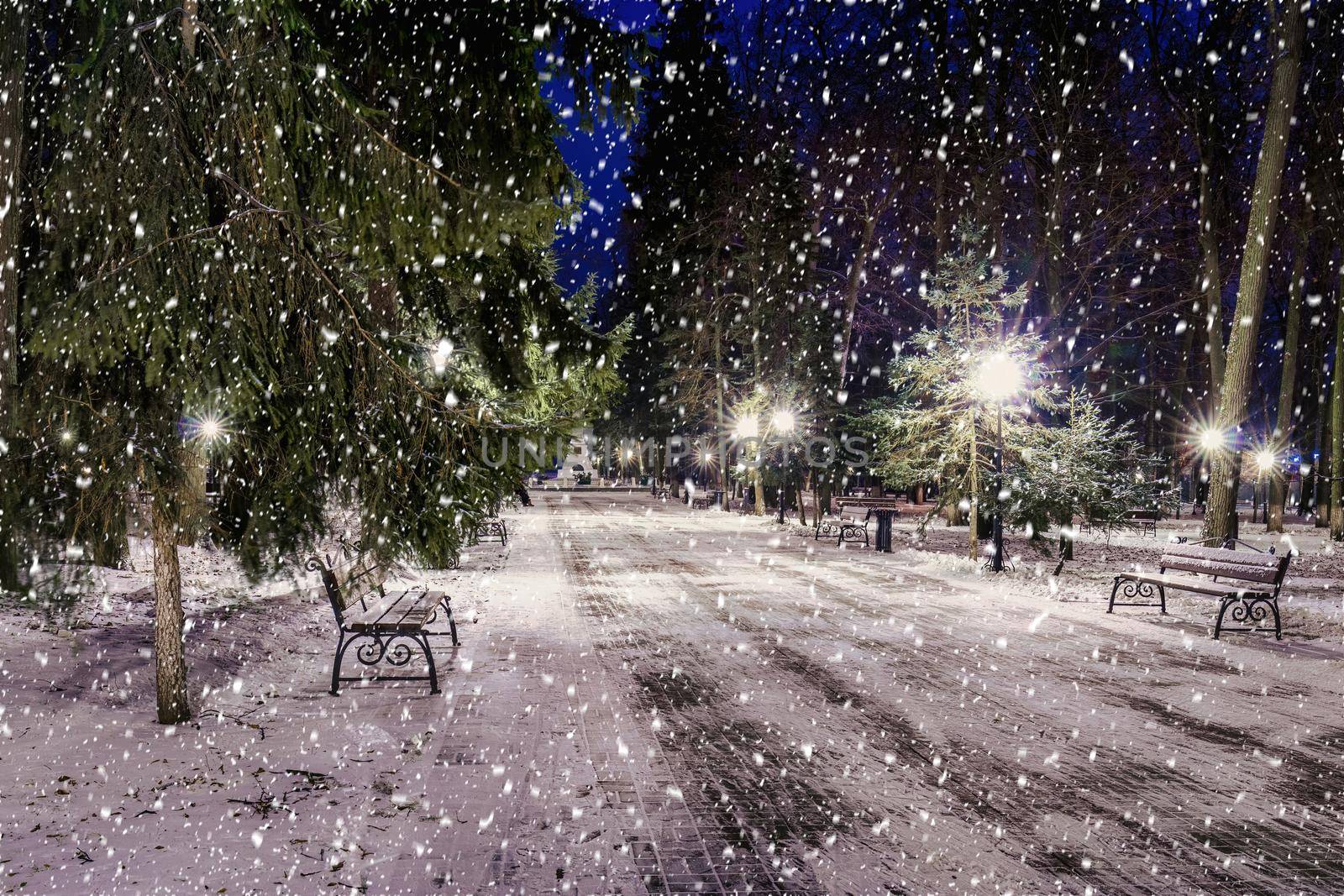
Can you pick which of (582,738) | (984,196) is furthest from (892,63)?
(582,738)

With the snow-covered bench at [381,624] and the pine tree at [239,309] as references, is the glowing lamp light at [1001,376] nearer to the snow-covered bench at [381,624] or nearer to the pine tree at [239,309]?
the snow-covered bench at [381,624]

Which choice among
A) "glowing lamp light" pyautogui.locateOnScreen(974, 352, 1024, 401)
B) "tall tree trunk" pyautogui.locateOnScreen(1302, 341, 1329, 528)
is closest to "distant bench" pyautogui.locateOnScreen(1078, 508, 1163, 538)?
"glowing lamp light" pyautogui.locateOnScreen(974, 352, 1024, 401)

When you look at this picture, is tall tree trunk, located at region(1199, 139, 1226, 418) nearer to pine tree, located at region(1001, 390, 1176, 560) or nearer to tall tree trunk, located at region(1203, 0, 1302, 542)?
pine tree, located at region(1001, 390, 1176, 560)

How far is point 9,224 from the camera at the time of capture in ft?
19.1

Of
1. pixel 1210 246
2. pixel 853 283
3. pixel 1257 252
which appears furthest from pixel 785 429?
pixel 1257 252

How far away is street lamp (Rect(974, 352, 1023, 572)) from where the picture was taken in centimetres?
1641

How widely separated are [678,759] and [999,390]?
12.7 metres

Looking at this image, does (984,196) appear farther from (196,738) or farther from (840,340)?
(196,738)

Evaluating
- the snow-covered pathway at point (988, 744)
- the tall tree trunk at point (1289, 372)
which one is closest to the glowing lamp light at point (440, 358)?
the snow-covered pathway at point (988, 744)

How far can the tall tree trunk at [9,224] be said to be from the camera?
5.26 m

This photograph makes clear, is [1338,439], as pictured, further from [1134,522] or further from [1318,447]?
[1318,447]

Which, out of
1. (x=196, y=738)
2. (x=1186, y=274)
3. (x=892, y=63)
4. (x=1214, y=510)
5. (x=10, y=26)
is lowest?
(x=196, y=738)

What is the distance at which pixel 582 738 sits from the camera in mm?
6125

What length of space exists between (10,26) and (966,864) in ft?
27.6
